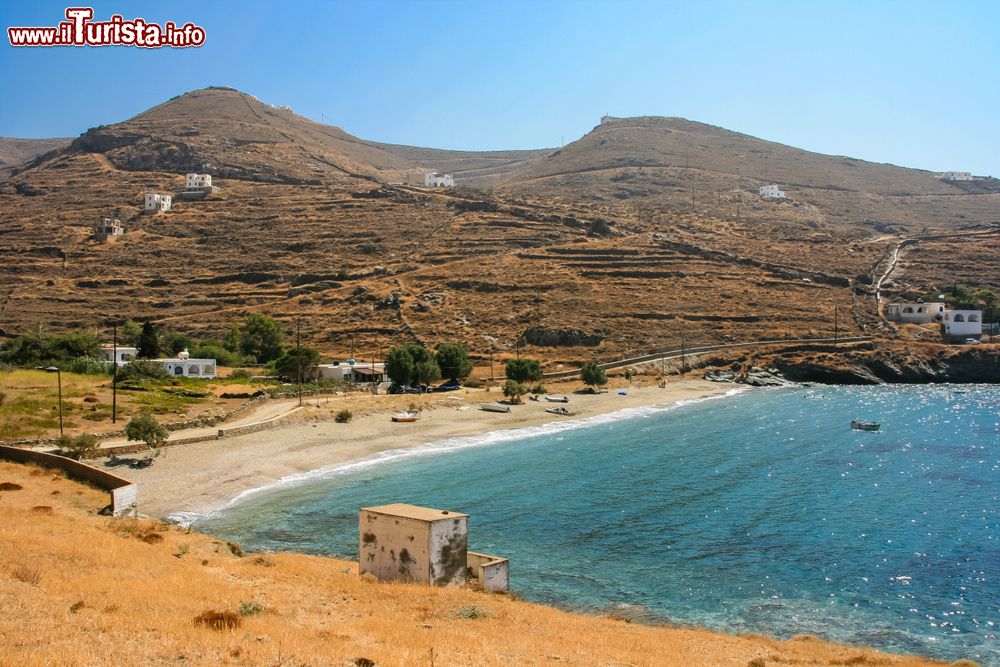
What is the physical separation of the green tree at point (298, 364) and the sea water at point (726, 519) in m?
19.3

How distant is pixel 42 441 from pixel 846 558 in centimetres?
3565

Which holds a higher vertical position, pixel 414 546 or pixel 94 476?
pixel 414 546

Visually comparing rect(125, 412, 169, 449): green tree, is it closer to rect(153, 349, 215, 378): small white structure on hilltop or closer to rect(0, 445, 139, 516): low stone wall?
rect(0, 445, 139, 516): low stone wall

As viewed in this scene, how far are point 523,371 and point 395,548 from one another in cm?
4985

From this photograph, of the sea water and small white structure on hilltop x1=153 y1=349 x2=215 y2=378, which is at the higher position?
small white structure on hilltop x1=153 y1=349 x2=215 y2=378

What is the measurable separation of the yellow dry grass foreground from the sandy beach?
10995 mm

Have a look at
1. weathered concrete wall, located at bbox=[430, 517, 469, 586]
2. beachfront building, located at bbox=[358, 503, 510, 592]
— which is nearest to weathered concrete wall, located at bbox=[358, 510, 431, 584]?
beachfront building, located at bbox=[358, 503, 510, 592]

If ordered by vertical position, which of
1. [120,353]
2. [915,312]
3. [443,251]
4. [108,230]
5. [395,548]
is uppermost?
[108,230]

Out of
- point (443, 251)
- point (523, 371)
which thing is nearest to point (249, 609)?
point (523, 371)

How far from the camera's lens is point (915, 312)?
9450cm

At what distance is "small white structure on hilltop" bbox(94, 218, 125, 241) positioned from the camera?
110 meters

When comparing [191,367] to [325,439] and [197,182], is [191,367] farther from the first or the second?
[197,182]

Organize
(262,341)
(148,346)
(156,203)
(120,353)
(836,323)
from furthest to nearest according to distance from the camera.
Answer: (156,203), (836,323), (262,341), (148,346), (120,353)

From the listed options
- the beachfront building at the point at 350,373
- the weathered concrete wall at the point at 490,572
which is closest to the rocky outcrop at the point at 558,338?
the beachfront building at the point at 350,373
